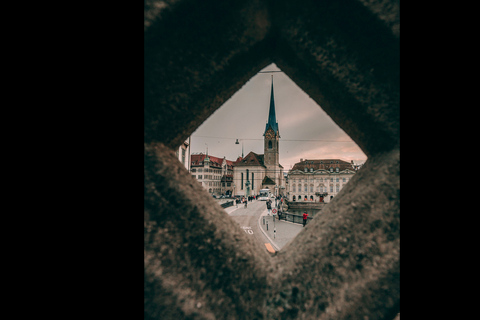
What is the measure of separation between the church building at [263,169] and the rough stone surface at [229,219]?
131 feet

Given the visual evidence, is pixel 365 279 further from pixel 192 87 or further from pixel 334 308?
pixel 192 87

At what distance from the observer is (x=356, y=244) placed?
0.83m

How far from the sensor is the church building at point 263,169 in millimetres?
42969

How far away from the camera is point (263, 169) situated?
43.9m

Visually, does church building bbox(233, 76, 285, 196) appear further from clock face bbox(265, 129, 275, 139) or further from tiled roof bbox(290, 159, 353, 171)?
tiled roof bbox(290, 159, 353, 171)

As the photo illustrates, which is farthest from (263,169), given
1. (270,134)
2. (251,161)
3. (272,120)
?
(272,120)

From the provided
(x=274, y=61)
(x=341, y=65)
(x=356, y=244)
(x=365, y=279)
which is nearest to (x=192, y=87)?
(x=274, y=61)

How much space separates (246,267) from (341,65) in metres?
1.04

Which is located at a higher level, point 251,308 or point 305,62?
point 305,62

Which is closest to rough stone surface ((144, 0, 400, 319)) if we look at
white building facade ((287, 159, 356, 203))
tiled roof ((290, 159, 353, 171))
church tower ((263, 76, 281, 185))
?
white building facade ((287, 159, 356, 203))

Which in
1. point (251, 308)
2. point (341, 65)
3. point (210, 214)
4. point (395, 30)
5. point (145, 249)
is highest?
point (395, 30)

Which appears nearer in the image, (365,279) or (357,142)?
(365,279)

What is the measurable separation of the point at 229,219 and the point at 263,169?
43431 mm

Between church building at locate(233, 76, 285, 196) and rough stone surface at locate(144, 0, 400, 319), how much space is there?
39.8m
